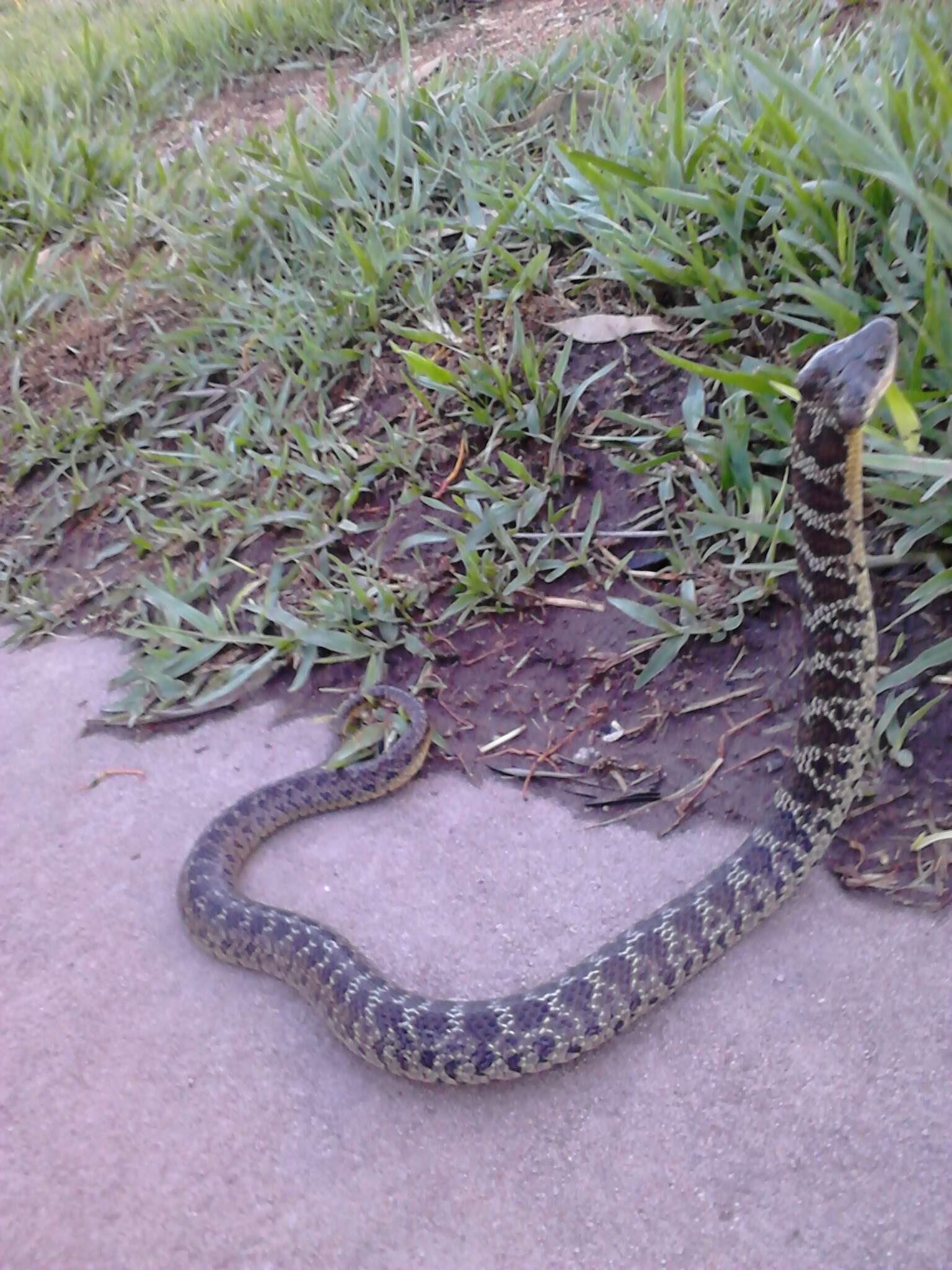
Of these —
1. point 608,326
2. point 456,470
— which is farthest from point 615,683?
point 608,326

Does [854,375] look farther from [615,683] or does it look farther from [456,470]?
[456,470]

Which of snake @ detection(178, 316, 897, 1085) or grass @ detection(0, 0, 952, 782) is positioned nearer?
snake @ detection(178, 316, 897, 1085)

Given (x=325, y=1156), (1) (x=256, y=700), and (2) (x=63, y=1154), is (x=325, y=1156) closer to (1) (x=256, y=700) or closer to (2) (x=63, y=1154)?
(2) (x=63, y=1154)

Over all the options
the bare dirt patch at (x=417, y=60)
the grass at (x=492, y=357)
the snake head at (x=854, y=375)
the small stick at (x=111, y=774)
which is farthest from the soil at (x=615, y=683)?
the bare dirt patch at (x=417, y=60)

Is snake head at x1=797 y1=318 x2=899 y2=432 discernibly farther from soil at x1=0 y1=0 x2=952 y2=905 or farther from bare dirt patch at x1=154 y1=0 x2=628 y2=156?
bare dirt patch at x1=154 y1=0 x2=628 y2=156

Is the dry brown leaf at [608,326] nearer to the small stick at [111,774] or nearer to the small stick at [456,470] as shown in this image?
the small stick at [456,470]

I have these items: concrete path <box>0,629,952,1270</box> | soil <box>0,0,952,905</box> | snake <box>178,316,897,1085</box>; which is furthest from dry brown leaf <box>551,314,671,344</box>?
concrete path <box>0,629,952,1270</box>

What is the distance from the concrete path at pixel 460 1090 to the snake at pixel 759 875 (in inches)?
2.8

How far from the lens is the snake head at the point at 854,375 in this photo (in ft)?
7.91

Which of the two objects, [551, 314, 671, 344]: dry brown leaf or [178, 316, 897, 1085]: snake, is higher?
[551, 314, 671, 344]: dry brown leaf

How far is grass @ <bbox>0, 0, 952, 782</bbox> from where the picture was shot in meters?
3.34

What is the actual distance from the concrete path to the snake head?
1.22 metres

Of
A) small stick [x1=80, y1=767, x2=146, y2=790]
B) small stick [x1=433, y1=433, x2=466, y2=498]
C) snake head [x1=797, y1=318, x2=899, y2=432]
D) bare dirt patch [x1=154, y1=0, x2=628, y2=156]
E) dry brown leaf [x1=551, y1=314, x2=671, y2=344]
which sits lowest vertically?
small stick [x1=80, y1=767, x2=146, y2=790]

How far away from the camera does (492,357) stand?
4281 millimetres
